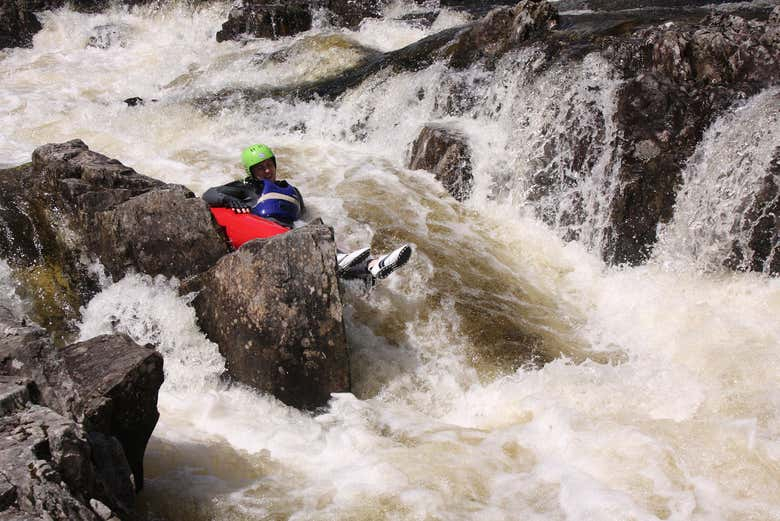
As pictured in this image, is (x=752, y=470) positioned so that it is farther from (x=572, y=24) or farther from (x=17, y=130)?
(x=17, y=130)

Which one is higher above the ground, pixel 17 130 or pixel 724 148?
pixel 724 148

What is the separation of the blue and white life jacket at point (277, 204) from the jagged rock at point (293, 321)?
1.49m

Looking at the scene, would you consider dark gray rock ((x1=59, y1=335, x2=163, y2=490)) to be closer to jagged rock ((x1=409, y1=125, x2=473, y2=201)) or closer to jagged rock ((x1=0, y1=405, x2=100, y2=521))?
jagged rock ((x1=0, y1=405, x2=100, y2=521))

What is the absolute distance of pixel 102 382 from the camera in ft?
11.6

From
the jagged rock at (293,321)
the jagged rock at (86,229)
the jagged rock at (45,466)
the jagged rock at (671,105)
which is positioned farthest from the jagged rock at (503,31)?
the jagged rock at (45,466)

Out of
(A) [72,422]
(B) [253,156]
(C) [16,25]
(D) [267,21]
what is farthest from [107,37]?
(A) [72,422]

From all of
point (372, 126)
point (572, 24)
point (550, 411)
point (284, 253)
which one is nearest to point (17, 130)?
point (372, 126)

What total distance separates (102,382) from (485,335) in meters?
3.32

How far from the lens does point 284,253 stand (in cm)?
512

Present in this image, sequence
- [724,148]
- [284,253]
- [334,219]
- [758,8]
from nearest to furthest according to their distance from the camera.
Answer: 1. [284,253]
2. [724,148]
3. [334,219]
4. [758,8]

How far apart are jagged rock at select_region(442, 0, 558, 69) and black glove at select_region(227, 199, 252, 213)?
4.95 metres

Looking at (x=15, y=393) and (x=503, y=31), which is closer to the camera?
(x=15, y=393)

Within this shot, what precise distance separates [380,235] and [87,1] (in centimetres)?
1815

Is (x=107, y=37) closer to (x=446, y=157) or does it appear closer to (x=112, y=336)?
(x=446, y=157)
